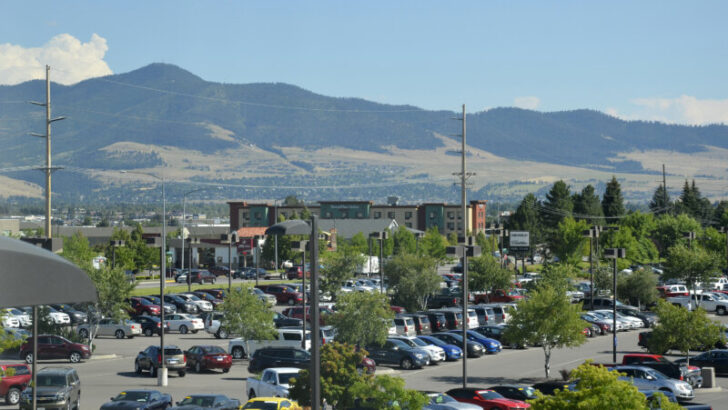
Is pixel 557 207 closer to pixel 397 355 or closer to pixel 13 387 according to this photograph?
pixel 397 355

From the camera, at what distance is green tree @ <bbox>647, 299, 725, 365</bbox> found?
41.1 m

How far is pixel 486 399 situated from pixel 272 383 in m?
7.98

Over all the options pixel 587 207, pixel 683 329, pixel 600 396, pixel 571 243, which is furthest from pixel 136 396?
pixel 587 207

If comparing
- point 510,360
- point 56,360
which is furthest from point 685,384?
point 56,360

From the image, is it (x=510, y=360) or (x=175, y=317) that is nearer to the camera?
(x=510, y=360)

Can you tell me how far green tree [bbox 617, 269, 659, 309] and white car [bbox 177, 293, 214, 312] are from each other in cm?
3195

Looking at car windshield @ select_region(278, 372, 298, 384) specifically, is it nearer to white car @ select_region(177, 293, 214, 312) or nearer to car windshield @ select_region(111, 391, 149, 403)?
car windshield @ select_region(111, 391, 149, 403)

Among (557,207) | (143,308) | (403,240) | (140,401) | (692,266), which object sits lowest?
(143,308)

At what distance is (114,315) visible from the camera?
5206 centimetres

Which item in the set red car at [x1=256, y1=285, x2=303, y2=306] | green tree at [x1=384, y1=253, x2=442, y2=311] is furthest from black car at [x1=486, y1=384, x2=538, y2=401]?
red car at [x1=256, y1=285, x2=303, y2=306]

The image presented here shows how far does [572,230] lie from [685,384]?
6272 cm

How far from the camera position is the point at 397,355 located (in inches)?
1737

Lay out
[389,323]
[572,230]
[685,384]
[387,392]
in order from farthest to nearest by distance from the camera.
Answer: [572,230] → [389,323] → [685,384] → [387,392]

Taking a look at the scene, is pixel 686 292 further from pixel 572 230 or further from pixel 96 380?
pixel 96 380
